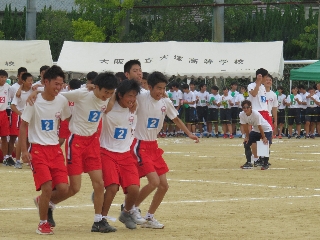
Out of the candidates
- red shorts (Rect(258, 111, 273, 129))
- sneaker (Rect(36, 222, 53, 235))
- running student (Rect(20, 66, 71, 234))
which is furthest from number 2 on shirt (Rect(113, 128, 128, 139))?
red shorts (Rect(258, 111, 273, 129))

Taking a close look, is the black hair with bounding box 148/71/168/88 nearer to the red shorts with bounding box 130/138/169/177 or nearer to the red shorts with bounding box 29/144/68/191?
the red shorts with bounding box 130/138/169/177

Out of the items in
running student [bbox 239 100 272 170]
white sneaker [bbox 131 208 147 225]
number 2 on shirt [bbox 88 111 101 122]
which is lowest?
white sneaker [bbox 131 208 147 225]

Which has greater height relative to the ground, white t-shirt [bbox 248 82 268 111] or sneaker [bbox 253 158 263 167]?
white t-shirt [bbox 248 82 268 111]

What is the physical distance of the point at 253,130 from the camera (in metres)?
19.7

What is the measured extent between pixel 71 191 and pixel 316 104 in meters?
23.2

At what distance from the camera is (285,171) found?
62.5 ft

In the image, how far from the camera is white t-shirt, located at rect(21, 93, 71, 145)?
10.4 metres

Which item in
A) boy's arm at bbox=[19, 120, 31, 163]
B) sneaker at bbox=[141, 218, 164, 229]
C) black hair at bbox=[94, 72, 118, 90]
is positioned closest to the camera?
boy's arm at bbox=[19, 120, 31, 163]

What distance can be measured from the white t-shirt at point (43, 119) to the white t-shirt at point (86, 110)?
25 centimetres

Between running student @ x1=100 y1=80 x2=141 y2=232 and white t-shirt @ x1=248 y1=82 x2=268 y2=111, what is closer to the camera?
running student @ x1=100 y1=80 x2=141 y2=232

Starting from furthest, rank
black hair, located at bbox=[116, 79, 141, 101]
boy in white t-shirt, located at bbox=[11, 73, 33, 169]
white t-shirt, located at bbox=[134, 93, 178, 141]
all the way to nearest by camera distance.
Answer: boy in white t-shirt, located at bbox=[11, 73, 33, 169]
white t-shirt, located at bbox=[134, 93, 178, 141]
black hair, located at bbox=[116, 79, 141, 101]

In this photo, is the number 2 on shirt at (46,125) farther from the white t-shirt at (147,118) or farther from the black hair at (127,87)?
the white t-shirt at (147,118)

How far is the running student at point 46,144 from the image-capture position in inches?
404

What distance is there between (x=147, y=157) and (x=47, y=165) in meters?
1.35
